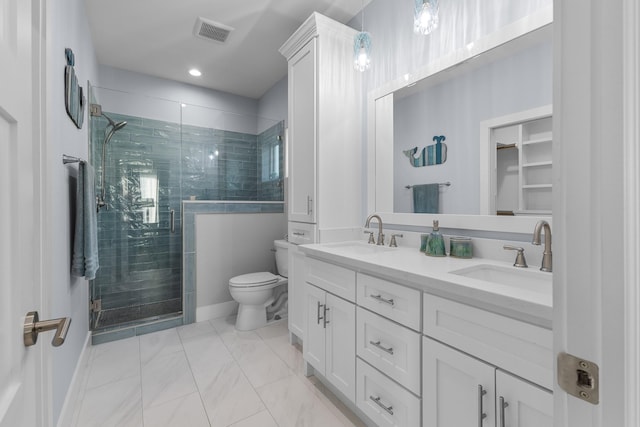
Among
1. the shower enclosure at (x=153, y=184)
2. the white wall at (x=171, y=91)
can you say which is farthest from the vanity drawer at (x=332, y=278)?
the white wall at (x=171, y=91)

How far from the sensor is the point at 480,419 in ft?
2.98

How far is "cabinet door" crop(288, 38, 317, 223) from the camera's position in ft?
6.89

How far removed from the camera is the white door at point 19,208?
19.9 inches

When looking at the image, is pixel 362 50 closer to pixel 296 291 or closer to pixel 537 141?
pixel 537 141

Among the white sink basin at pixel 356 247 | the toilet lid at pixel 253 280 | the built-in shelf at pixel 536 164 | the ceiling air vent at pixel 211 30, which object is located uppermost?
the ceiling air vent at pixel 211 30

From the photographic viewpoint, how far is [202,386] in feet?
5.89

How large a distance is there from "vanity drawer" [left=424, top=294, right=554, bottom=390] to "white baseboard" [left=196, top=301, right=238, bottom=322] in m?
2.34

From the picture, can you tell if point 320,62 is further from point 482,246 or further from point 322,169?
point 482,246

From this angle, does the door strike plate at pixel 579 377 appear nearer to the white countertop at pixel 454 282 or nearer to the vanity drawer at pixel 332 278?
the white countertop at pixel 454 282

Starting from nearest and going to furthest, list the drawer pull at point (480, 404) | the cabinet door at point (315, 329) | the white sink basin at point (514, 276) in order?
the drawer pull at point (480, 404), the white sink basin at point (514, 276), the cabinet door at point (315, 329)

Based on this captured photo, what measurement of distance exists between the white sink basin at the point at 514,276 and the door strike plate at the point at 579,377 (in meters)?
0.80

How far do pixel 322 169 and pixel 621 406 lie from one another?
1.85 m

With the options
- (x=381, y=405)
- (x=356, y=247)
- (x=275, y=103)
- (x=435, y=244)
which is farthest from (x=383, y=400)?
(x=275, y=103)

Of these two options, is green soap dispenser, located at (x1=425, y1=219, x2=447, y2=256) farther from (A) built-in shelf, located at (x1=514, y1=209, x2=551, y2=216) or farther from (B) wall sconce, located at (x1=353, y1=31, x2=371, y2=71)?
(B) wall sconce, located at (x1=353, y1=31, x2=371, y2=71)
